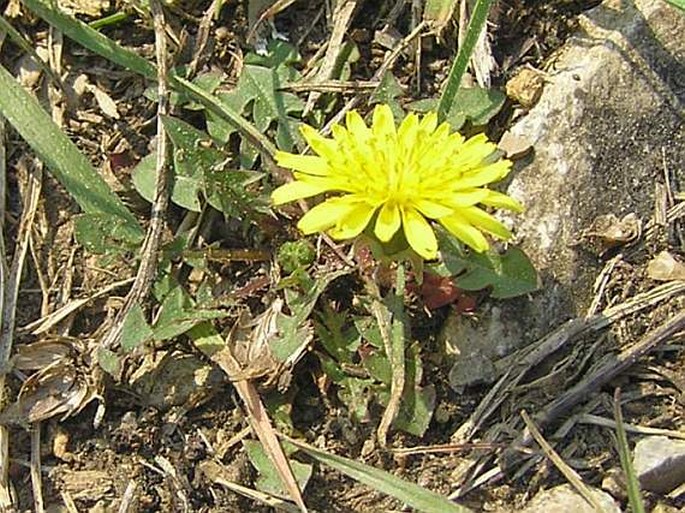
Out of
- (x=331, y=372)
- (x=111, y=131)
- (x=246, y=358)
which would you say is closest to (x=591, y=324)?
(x=331, y=372)

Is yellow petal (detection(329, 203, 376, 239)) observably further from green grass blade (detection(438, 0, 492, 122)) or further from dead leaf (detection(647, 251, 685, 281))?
dead leaf (detection(647, 251, 685, 281))

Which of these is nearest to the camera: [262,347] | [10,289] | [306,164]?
[306,164]

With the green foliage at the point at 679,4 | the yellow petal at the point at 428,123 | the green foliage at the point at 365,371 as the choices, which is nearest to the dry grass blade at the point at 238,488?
the green foliage at the point at 365,371

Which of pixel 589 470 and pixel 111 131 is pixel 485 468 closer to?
pixel 589 470

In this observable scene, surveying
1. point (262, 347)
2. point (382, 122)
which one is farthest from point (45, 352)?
point (382, 122)

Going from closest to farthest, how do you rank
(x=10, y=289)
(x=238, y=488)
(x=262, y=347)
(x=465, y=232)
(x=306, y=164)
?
(x=465, y=232)
(x=306, y=164)
(x=238, y=488)
(x=262, y=347)
(x=10, y=289)

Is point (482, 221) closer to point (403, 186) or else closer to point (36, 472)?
point (403, 186)

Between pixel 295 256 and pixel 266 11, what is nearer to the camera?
pixel 295 256

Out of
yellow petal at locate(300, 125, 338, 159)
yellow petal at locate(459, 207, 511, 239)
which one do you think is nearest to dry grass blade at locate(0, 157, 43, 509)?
yellow petal at locate(300, 125, 338, 159)
